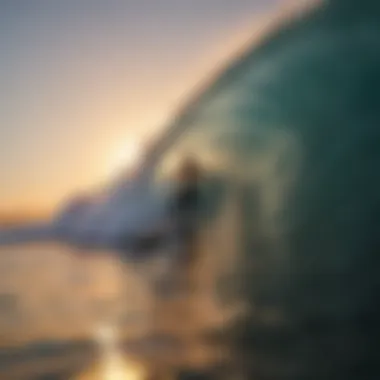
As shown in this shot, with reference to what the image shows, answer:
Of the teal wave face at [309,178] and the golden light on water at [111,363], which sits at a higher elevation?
the teal wave face at [309,178]

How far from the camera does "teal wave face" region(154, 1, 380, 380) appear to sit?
852mm

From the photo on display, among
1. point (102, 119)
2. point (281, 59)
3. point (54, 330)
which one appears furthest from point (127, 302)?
point (281, 59)

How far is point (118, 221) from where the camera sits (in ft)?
2.84

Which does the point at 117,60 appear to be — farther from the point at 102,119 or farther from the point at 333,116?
the point at 333,116

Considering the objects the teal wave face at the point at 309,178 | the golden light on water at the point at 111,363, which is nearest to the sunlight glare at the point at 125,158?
the teal wave face at the point at 309,178

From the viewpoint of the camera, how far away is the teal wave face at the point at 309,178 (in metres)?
0.85

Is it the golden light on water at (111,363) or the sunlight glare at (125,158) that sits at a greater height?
the sunlight glare at (125,158)

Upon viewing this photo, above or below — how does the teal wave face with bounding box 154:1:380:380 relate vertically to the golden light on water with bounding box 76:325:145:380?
above

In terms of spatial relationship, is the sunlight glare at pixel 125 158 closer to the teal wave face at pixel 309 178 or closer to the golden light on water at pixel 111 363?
the teal wave face at pixel 309 178

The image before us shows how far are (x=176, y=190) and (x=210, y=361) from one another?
0.18 meters

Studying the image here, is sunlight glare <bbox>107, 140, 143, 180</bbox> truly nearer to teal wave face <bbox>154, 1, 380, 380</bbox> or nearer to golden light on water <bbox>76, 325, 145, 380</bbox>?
teal wave face <bbox>154, 1, 380, 380</bbox>

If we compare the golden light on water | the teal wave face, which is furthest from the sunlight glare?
the golden light on water

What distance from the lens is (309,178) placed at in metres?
0.87

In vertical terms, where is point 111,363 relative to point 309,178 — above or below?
below
